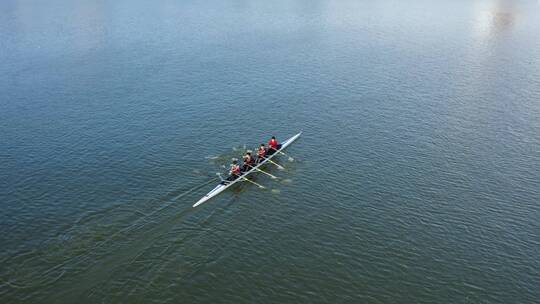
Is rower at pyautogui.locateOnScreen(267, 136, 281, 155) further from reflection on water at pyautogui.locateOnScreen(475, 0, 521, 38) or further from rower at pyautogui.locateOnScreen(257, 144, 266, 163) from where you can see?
reflection on water at pyautogui.locateOnScreen(475, 0, 521, 38)

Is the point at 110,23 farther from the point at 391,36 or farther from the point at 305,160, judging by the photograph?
the point at 305,160

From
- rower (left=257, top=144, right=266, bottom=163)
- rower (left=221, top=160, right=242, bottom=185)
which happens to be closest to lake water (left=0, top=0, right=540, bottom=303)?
rower (left=221, top=160, right=242, bottom=185)

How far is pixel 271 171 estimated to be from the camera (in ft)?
172

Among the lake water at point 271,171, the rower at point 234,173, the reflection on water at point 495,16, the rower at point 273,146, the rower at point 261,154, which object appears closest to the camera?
the lake water at point 271,171

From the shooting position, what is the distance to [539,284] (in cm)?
3638

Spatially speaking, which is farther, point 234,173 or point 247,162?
point 247,162

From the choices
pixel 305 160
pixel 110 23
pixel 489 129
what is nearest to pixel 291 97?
pixel 305 160

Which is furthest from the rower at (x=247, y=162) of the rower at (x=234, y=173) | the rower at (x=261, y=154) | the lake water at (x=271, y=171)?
the lake water at (x=271, y=171)

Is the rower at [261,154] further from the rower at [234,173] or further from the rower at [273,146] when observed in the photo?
the rower at [234,173]

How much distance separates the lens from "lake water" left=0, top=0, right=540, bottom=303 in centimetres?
3644

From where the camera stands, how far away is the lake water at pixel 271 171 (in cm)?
3644

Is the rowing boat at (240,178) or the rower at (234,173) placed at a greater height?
the rower at (234,173)

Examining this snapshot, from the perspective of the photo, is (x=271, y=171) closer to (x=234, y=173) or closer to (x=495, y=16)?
(x=234, y=173)

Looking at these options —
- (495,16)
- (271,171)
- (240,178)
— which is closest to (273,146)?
(271,171)
